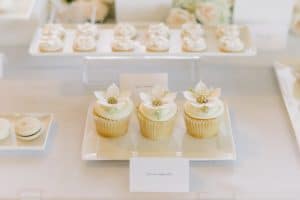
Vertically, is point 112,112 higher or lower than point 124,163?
higher

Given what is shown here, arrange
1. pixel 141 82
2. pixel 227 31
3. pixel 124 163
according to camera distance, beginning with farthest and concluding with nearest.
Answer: pixel 227 31 → pixel 141 82 → pixel 124 163

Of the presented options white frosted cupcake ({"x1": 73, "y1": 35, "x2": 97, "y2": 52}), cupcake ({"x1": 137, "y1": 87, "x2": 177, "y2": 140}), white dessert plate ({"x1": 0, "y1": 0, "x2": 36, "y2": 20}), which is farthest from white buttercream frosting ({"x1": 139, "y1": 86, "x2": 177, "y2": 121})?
white dessert plate ({"x1": 0, "y1": 0, "x2": 36, "y2": 20})

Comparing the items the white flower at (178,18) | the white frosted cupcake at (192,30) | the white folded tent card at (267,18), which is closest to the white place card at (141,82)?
the white frosted cupcake at (192,30)

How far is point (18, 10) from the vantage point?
1.65 m

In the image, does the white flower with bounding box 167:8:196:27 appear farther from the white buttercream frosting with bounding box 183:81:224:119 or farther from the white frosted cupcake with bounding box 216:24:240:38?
the white buttercream frosting with bounding box 183:81:224:119

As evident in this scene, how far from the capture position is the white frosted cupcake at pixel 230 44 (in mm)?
1512

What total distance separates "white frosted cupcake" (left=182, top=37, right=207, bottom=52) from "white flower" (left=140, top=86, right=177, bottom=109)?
0.18 metres

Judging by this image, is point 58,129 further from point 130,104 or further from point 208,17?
point 208,17

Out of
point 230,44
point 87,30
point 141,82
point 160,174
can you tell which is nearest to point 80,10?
point 87,30

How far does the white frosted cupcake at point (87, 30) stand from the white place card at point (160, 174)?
0.49 m

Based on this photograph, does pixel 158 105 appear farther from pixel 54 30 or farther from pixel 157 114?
pixel 54 30

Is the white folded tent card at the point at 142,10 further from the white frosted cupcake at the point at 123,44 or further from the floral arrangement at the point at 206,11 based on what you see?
the white frosted cupcake at the point at 123,44

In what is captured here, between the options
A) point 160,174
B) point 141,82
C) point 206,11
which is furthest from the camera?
point 206,11

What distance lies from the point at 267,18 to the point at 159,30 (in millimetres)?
358
